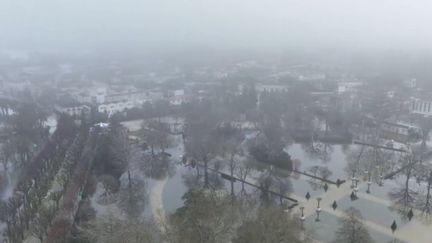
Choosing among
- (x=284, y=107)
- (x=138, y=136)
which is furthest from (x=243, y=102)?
(x=138, y=136)

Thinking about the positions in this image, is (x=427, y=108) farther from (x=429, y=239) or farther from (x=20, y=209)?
(x=20, y=209)

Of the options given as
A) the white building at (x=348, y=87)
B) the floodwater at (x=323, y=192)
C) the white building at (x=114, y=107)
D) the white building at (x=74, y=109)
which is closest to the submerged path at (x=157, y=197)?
the floodwater at (x=323, y=192)

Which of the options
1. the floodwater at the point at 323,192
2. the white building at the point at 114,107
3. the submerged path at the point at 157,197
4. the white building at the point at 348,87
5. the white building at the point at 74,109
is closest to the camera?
the floodwater at the point at 323,192

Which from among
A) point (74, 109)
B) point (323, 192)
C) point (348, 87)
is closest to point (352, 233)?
point (323, 192)

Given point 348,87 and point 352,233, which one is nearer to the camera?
point 352,233

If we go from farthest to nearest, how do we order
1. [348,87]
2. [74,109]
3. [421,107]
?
1. [348,87]
2. [74,109]
3. [421,107]

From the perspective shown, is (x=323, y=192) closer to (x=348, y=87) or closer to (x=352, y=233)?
(x=352, y=233)

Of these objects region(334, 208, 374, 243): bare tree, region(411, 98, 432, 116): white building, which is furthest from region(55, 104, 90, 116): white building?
region(334, 208, 374, 243): bare tree

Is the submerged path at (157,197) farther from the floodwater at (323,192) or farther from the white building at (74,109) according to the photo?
the white building at (74,109)

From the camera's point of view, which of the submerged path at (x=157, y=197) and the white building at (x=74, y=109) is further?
the white building at (x=74, y=109)

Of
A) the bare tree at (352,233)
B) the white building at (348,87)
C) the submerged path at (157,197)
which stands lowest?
the submerged path at (157,197)

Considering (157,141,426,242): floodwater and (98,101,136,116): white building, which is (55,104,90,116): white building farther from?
(157,141,426,242): floodwater
